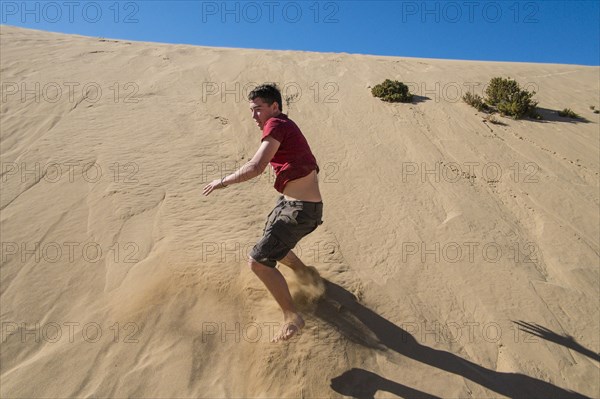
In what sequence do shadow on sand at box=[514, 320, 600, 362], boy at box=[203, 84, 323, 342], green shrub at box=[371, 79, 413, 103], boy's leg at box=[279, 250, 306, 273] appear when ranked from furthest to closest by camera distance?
green shrub at box=[371, 79, 413, 103] → boy's leg at box=[279, 250, 306, 273] → shadow on sand at box=[514, 320, 600, 362] → boy at box=[203, 84, 323, 342]

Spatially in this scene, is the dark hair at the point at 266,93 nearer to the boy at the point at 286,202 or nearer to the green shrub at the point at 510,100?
the boy at the point at 286,202

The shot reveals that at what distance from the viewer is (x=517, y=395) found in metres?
2.39

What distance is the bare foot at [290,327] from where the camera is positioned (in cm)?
249

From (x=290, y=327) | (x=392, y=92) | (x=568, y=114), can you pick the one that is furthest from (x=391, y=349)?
(x=568, y=114)

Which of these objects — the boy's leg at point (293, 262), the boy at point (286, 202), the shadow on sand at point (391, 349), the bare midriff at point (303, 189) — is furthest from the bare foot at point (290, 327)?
the bare midriff at point (303, 189)

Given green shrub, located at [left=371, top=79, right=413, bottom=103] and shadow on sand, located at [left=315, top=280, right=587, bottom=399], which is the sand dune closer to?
shadow on sand, located at [left=315, top=280, right=587, bottom=399]

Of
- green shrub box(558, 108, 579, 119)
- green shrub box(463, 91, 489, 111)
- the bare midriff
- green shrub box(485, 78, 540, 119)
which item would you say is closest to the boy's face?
the bare midriff

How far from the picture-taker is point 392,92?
652 cm

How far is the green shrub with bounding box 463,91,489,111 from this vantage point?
20.5 ft

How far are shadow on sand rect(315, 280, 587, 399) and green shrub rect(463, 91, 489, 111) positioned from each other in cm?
464

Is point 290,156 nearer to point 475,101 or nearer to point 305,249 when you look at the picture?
point 305,249

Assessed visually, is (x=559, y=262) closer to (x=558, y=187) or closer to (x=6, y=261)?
(x=558, y=187)

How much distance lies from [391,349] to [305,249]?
4.08ft

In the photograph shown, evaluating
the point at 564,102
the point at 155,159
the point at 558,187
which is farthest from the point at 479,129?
the point at 155,159
